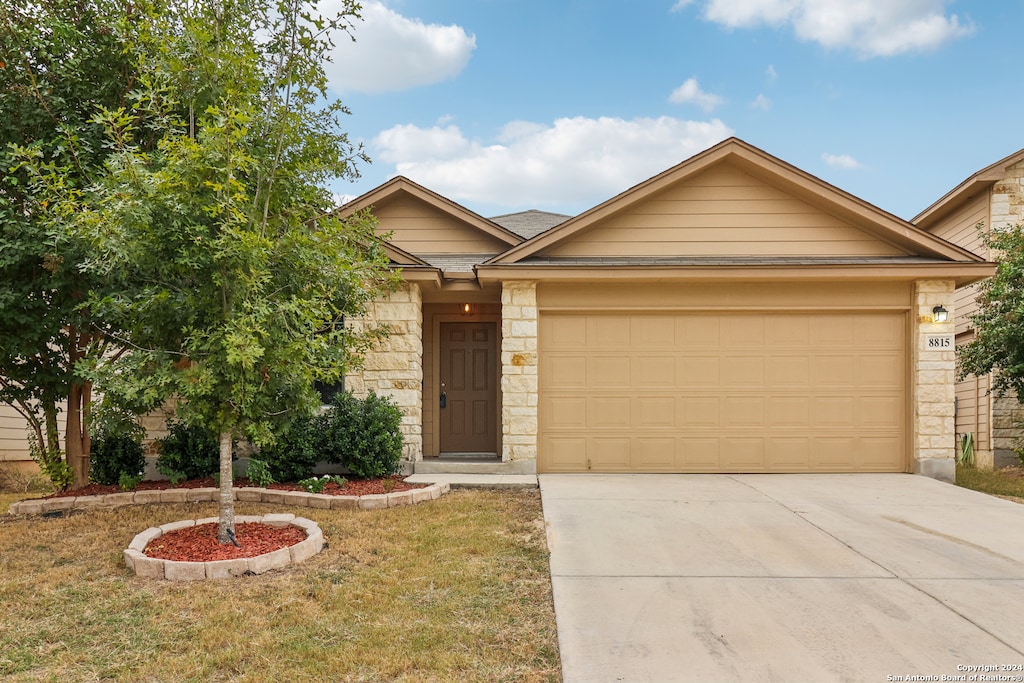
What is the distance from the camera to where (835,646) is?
3.23 m

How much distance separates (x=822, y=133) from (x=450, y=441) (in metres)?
18.1

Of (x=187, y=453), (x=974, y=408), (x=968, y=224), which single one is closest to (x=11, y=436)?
(x=187, y=453)

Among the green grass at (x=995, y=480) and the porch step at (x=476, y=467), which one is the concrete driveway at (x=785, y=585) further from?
the green grass at (x=995, y=480)

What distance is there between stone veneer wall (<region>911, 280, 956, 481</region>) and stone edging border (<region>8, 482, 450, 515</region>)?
269 inches

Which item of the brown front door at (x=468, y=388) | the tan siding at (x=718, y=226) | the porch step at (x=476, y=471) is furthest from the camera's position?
the brown front door at (x=468, y=388)

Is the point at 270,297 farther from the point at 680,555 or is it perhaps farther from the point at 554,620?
the point at 680,555

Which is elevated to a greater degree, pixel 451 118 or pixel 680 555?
pixel 451 118

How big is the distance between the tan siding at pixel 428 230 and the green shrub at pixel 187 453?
4.42 metres

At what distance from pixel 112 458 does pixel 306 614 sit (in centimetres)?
563

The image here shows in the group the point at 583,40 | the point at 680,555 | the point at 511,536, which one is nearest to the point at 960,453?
the point at 680,555

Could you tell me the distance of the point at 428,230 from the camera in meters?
10.4

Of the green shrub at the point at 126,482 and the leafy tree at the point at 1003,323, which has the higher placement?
the leafy tree at the point at 1003,323

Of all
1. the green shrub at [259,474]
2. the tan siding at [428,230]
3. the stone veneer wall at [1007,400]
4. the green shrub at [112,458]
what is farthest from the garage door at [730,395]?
the green shrub at [112,458]

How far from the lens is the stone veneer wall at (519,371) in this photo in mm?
8641
